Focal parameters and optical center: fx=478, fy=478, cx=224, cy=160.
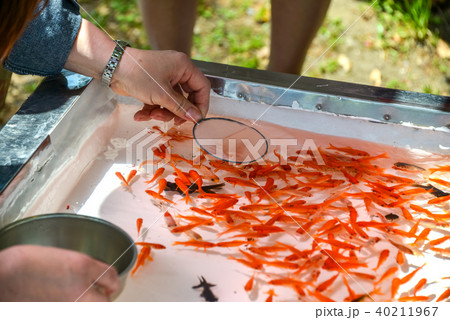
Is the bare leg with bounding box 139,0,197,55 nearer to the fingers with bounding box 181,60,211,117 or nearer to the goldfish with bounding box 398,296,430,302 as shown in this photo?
the fingers with bounding box 181,60,211,117

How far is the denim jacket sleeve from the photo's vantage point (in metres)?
1.43

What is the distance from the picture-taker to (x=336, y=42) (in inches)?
132

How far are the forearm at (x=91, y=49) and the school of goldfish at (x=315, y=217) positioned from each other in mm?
325

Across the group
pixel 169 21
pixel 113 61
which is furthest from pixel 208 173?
pixel 169 21

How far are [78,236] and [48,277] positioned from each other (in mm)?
206

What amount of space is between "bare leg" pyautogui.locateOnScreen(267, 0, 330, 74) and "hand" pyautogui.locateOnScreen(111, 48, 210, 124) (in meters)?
0.83

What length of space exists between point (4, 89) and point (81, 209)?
0.87 meters

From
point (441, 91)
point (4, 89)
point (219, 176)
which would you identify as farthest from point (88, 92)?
point (441, 91)

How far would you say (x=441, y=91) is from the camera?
2.99m

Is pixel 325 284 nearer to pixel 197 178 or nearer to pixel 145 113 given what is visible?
pixel 197 178

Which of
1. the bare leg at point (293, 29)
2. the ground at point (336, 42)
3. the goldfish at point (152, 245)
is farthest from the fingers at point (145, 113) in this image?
the ground at point (336, 42)

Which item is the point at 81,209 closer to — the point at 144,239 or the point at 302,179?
the point at 144,239

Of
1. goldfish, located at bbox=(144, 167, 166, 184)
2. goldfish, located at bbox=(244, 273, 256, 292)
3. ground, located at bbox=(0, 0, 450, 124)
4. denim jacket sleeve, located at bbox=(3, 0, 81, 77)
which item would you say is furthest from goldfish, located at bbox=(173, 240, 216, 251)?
ground, located at bbox=(0, 0, 450, 124)
